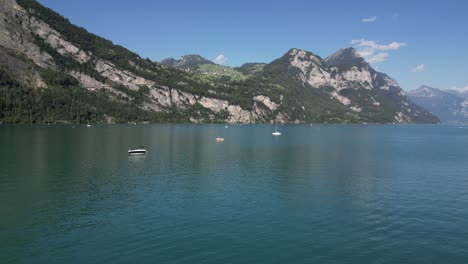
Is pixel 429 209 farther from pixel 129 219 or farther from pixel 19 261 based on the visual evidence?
pixel 19 261

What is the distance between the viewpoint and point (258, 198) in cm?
6631

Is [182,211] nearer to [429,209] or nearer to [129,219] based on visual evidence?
[129,219]

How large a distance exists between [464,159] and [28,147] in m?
157

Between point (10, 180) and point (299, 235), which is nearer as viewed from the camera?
point (299, 235)

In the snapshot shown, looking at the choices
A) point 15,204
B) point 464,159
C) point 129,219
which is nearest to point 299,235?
point 129,219

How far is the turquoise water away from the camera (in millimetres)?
40281

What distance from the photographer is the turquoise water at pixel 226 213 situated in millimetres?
40281

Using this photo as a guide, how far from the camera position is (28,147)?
134 metres

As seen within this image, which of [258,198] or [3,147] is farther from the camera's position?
[3,147]

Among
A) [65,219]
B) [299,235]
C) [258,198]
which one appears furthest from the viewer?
[258,198]

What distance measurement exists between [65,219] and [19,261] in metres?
14.2

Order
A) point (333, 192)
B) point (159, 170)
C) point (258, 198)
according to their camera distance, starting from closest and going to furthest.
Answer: point (258, 198) < point (333, 192) < point (159, 170)

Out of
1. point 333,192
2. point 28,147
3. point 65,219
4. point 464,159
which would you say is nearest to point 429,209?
point 333,192

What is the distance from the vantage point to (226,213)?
5622 centimetres
